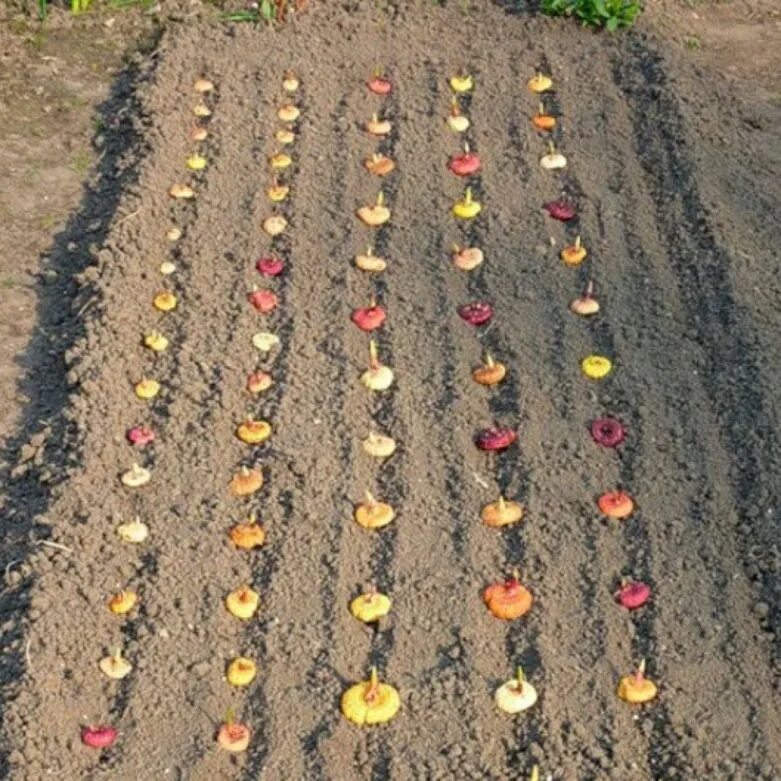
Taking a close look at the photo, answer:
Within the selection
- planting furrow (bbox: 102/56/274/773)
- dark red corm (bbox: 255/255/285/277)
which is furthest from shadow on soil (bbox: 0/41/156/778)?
dark red corm (bbox: 255/255/285/277)

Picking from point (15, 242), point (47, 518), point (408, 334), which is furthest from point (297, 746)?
point (15, 242)

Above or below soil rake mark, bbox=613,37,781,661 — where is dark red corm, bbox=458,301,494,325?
below

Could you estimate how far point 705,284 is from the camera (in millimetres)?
4312

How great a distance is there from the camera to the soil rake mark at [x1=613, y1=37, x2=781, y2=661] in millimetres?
3668

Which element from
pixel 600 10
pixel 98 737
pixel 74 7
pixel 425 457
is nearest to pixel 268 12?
pixel 74 7

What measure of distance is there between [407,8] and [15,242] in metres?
2.06

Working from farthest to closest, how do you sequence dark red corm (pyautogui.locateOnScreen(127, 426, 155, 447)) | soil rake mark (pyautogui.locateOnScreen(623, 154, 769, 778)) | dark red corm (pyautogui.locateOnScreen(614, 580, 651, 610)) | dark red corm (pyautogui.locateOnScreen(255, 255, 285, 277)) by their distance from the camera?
1. dark red corm (pyautogui.locateOnScreen(255, 255, 285, 277))
2. dark red corm (pyautogui.locateOnScreen(127, 426, 155, 447))
3. dark red corm (pyautogui.locateOnScreen(614, 580, 651, 610))
4. soil rake mark (pyautogui.locateOnScreen(623, 154, 769, 778))

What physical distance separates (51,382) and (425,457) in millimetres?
1122

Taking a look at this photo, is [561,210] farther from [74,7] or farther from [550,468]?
[74,7]

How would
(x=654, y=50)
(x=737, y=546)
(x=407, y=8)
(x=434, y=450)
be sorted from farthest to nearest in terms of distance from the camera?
(x=407, y=8), (x=654, y=50), (x=434, y=450), (x=737, y=546)

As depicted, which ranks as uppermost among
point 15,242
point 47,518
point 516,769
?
point 516,769

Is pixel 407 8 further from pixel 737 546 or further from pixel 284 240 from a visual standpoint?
pixel 737 546

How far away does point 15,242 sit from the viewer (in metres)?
4.68

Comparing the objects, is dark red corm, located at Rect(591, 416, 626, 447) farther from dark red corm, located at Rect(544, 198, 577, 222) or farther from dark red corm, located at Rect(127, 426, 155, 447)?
dark red corm, located at Rect(127, 426, 155, 447)
